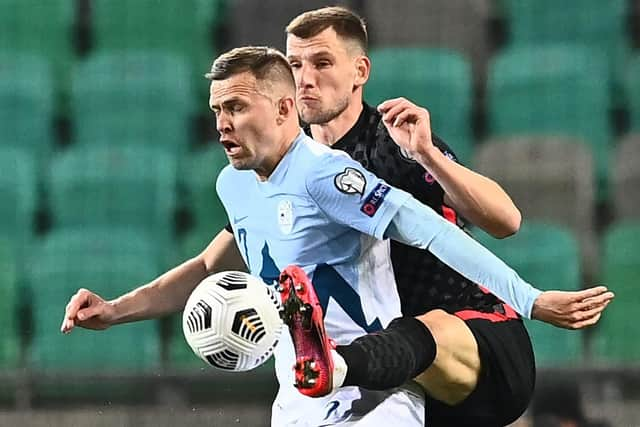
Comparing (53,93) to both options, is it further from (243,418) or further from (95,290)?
(243,418)

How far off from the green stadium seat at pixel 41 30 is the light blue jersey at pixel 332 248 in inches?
138

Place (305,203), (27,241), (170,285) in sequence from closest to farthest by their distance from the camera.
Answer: (305,203)
(170,285)
(27,241)

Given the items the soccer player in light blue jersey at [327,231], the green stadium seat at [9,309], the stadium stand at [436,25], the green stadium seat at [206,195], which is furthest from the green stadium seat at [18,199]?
the soccer player in light blue jersey at [327,231]

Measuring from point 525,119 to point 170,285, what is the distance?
110 inches

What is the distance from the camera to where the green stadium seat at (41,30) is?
253 inches

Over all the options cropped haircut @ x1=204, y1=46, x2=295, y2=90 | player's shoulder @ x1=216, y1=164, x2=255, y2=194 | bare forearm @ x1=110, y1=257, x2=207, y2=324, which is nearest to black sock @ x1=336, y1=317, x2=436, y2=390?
player's shoulder @ x1=216, y1=164, x2=255, y2=194

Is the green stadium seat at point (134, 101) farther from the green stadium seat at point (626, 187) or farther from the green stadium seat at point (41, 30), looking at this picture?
the green stadium seat at point (626, 187)

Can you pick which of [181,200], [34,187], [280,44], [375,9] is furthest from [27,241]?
[375,9]

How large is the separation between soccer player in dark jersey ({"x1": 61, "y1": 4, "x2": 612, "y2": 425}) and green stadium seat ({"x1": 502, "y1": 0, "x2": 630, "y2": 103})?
283 cm

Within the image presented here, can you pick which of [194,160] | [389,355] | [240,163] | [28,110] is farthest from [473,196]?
[28,110]

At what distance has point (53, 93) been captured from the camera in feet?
20.3

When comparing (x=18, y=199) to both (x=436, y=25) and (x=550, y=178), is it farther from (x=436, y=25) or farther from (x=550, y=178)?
(x=550, y=178)

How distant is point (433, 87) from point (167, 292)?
2.65 m

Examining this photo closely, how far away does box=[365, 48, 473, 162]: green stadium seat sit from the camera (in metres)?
5.90
